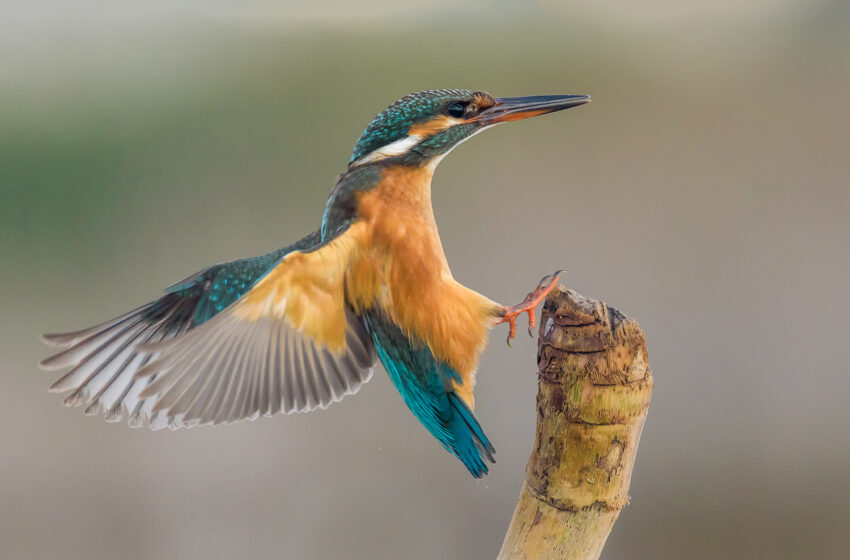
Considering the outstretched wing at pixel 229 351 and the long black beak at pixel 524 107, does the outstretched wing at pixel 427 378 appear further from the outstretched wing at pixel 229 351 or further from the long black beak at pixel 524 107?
the long black beak at pixel 524 107

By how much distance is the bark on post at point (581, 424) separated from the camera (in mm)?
1016

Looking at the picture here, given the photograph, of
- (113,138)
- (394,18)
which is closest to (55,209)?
(113,138)

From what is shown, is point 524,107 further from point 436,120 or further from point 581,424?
point 581,424

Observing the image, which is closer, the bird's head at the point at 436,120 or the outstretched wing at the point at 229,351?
the outstretched wing at the point at 229,351

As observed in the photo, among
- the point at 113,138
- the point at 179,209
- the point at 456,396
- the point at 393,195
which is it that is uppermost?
the point at 113,138

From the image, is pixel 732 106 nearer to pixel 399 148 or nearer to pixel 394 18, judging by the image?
pixel 394 18

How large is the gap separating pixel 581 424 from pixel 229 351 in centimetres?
48

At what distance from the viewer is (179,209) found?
3.45m

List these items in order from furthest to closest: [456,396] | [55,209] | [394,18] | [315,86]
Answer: [55,209] → [315,86] → [394,18] → [456,396]

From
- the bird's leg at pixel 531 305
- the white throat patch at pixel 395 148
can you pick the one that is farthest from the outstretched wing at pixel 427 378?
the white throat patch at pixel 395 148

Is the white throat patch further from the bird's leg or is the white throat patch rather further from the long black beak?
the bird's leg

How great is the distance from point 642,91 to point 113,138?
89.6 inches

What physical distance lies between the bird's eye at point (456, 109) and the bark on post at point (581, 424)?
0.98 feet

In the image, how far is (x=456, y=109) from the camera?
3.93ft
